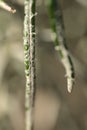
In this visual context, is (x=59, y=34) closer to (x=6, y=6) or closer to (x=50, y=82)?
(x=6, y=6)

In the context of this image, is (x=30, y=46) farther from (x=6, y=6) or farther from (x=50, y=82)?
(x=50, y=82)

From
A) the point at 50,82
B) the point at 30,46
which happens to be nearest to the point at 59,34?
the point at 30,46

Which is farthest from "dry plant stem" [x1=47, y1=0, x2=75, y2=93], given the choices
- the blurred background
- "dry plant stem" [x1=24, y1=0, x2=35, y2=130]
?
the blurred background

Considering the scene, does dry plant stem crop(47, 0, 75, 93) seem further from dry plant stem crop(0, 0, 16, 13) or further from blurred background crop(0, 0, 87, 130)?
blurred background crop(0, 0, 87, 130)

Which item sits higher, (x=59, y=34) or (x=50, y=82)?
(x=59, y=34)

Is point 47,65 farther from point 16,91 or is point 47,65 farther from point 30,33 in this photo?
point 30,33

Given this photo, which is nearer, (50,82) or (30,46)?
(30,46)

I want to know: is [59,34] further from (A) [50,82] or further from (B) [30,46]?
(A) [50,82]

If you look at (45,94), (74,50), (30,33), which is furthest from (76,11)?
(30,33)

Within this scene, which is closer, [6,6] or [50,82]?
[6,6]
